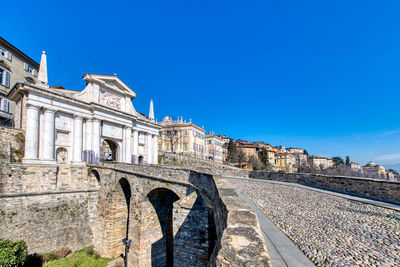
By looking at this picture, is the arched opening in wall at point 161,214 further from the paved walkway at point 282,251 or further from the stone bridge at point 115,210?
the paved walkway at point 282,251

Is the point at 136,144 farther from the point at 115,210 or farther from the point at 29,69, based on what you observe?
the point at 29,69

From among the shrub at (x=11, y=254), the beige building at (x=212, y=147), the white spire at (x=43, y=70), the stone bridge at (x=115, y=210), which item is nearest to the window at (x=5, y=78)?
the white spire at (x=43, y=70)

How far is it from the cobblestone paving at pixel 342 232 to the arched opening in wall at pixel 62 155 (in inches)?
702

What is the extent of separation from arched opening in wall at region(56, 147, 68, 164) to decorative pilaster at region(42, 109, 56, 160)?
3.92 feet

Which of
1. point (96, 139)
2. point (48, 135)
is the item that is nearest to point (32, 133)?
point (48, 135)

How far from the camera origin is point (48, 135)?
15.1 metres

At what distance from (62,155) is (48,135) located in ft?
7.93

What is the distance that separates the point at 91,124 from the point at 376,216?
21288 millimetres

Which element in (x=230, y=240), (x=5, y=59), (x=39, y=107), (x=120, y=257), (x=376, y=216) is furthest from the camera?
(x=5, y=59)

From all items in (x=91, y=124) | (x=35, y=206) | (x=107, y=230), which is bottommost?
(x=107, y=230)

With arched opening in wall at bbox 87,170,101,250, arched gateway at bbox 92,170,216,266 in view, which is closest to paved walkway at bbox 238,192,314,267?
arched gateway at bbox 92,170,216,266

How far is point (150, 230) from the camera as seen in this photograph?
11.2 metres

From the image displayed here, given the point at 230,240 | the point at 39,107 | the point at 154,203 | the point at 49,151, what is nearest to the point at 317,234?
the point at 230,240

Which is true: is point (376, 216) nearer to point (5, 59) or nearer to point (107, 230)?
point (107, 230)
